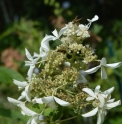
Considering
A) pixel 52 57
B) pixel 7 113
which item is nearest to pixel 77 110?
pixel 52 57

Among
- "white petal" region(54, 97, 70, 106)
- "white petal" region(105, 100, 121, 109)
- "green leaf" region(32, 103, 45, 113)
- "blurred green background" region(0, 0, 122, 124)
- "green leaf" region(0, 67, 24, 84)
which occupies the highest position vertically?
"blurred green background" region(0, 0, 122, 124)

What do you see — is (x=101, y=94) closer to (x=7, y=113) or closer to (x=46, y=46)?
(x=46, y=46)

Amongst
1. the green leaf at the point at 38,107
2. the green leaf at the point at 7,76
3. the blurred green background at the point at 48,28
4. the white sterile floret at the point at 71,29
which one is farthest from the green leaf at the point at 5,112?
the blurred green background at the point at 48,28

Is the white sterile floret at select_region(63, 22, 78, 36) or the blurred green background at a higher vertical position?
the blurred green background

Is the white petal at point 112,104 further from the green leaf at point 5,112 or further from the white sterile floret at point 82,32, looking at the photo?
the green leaf at point 5,112

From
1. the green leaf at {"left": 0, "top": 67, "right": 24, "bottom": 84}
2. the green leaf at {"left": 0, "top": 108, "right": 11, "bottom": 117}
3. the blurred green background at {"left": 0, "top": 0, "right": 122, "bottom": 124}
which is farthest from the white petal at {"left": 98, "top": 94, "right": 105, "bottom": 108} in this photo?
the blurred green background at {"left": 0, "top": 0, "right": 122, "bottom": 124}

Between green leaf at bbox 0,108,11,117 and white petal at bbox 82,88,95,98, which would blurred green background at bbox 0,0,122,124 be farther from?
white petal at bbox 82,88,95,98
